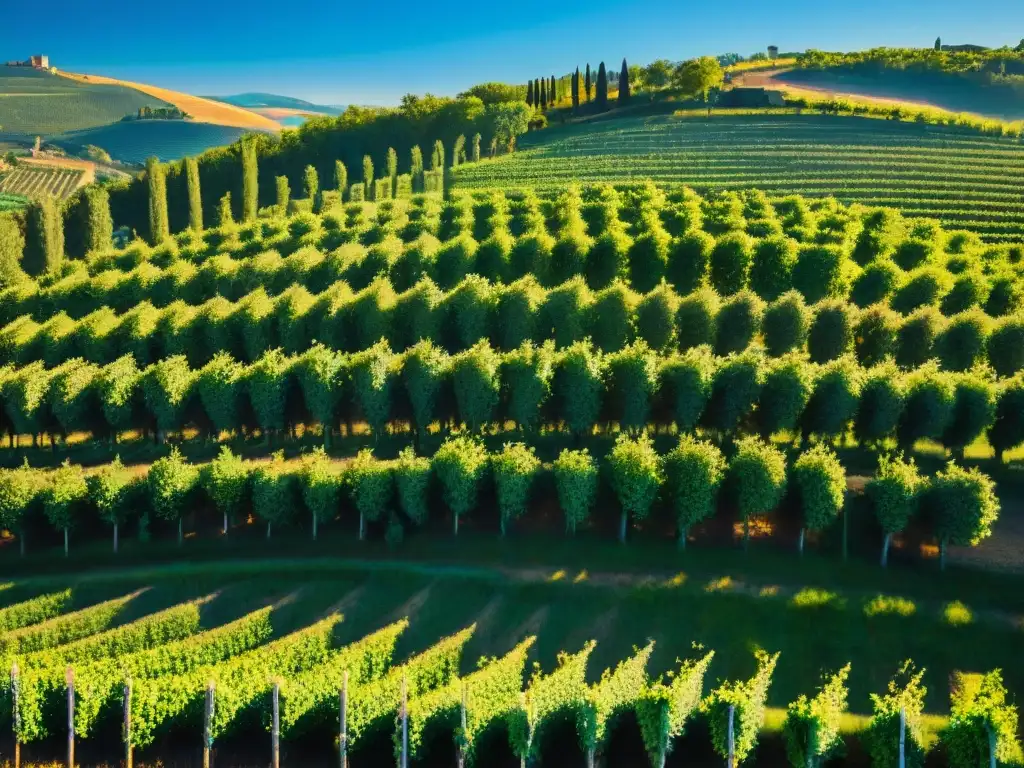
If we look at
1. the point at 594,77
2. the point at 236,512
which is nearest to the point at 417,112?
the point at 594,77

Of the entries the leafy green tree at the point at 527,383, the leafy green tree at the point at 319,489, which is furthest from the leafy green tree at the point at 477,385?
the leafy green tree at the point at 319,489

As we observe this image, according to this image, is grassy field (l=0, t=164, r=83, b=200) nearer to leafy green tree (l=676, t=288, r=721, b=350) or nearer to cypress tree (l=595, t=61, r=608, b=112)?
cypress tree (l=595, t=61, r=608, b=112)

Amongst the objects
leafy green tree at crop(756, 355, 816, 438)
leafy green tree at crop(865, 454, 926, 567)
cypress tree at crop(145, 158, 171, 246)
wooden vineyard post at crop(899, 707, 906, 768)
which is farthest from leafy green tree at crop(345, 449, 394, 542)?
cypress tree at crop(145, 158, 171, 246)

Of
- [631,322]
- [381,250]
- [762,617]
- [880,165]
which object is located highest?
[880,165]

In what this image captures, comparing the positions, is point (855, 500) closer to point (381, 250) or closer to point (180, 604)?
point (180, 604)

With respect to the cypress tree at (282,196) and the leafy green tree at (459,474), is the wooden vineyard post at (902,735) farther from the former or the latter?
the cypress tree at (282,196)

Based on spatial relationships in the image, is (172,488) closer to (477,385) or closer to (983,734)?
(477,385)

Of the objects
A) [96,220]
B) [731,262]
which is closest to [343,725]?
[731,262]
